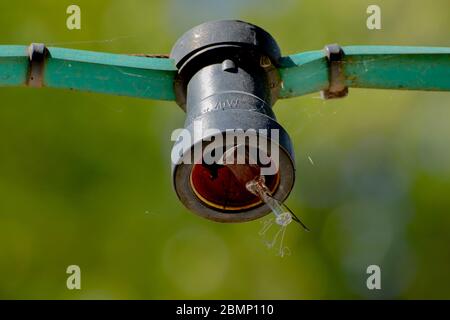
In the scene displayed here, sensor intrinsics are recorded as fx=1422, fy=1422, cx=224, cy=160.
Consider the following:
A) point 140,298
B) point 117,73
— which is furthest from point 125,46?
point 117,73

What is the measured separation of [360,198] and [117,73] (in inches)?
136

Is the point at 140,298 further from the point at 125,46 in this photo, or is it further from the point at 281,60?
the point at 281,60

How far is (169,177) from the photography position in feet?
23.6

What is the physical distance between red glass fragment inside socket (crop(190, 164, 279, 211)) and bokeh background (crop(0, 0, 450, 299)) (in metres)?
3.00

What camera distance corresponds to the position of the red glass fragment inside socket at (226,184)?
3916 millimetres

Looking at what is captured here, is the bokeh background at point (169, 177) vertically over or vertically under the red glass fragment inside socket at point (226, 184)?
over

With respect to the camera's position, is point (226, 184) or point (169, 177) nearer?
point (226, 184)

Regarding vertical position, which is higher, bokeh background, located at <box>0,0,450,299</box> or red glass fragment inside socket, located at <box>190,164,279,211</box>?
bokeh background, located at <box>0,0,450,299</box>

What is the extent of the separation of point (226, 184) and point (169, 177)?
3204mm

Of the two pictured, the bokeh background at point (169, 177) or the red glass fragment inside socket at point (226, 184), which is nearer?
the red glass fragment inside socket at point (226, 184)

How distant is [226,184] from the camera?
3.99 metres

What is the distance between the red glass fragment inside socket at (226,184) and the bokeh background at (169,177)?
3.00 meters

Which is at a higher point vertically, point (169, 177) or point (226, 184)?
point (169, 177)

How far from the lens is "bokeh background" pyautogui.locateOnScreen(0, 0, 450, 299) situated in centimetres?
717
